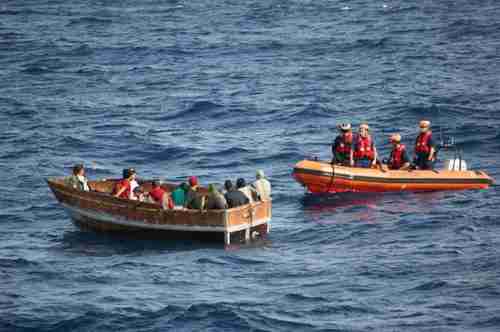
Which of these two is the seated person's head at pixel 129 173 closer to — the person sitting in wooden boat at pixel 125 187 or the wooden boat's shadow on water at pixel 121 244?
the person sitting in wooden boat at pixel 125 187

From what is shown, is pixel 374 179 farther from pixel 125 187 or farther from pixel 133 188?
pixel 125 187

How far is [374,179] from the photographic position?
35.9 meters

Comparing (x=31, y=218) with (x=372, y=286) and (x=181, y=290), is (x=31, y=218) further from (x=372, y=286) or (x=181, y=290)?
(x=372, y=286)

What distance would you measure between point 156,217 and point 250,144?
13.0m

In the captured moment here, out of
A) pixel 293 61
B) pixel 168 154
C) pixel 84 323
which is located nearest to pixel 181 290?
pixel 84 323

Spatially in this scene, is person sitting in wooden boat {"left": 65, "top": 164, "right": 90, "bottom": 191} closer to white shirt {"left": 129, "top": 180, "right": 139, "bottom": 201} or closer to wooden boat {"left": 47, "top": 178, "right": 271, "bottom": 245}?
wooden boat {"left": 47, "top": 178, "right": 271, "bottom": 245}

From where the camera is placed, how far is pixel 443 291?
2720 centimetres

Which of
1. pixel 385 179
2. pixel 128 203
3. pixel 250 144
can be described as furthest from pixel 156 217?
pixel 250 144

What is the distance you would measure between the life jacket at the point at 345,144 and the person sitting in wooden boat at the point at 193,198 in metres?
5.92

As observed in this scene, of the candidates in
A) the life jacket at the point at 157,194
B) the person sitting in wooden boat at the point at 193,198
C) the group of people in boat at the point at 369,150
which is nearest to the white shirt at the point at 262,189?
the person sitting in wooden boat at the point at 193,198

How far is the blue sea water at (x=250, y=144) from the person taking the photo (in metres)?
26.9

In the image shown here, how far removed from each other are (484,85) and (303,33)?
66.8 feet

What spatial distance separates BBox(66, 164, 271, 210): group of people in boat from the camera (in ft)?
102

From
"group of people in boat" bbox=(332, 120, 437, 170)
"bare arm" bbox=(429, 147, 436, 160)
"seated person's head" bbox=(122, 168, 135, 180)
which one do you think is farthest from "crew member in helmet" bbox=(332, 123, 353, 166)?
"seated person's head" bbox=(122, 168, 135, 180)
